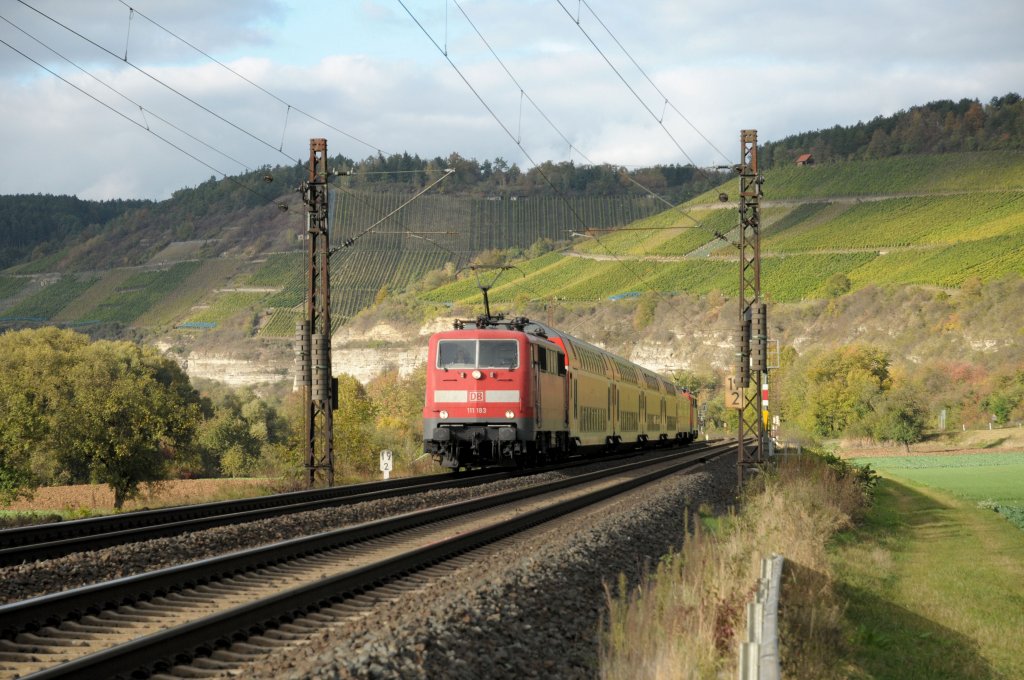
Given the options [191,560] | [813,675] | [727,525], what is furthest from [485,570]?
[727,525]

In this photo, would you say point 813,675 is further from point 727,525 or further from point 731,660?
point 727,525

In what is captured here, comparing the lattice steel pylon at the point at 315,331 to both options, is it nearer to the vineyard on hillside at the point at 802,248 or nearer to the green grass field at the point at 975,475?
the green grass field at the point at 975,475

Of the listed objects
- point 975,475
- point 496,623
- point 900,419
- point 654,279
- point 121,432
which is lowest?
point 975,475

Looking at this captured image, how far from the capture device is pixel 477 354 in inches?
1135

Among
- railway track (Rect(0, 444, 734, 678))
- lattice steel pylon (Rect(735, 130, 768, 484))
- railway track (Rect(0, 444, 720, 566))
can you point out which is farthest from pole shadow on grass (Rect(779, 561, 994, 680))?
lattice steel pylon (Rect(735, 130, 768, 484))

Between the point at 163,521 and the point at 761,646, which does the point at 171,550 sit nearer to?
the point at 163,521

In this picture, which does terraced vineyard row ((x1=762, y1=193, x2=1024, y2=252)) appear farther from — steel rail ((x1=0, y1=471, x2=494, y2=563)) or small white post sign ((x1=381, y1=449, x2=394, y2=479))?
steel rail ((x1=0, y1=471, x2=494, y2=563))

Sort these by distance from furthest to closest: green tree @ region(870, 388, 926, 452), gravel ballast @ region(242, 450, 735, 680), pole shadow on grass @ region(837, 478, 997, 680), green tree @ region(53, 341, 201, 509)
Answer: green tree @ region(870, 388, 926, 452), green tree @ region(53, 341, 201, 509), pole shadow on grass @ region(837, 478, 997, 680), gravel ballast @ region(242, 450, 735, 680)

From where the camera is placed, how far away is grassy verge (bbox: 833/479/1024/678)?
10305mm

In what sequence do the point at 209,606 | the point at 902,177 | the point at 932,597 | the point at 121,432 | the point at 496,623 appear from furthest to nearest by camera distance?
1. the point at 902,177
2. the point at 121,432
3. the point at 932,597
4. the point at 209,606
5. the point at 496,623

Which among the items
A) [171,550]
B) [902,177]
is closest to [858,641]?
[171,550]

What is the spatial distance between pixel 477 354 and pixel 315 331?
13.8 feet

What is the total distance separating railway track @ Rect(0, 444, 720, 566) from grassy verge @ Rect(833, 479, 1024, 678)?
874 cm

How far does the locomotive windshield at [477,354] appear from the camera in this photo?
93.1 feet
